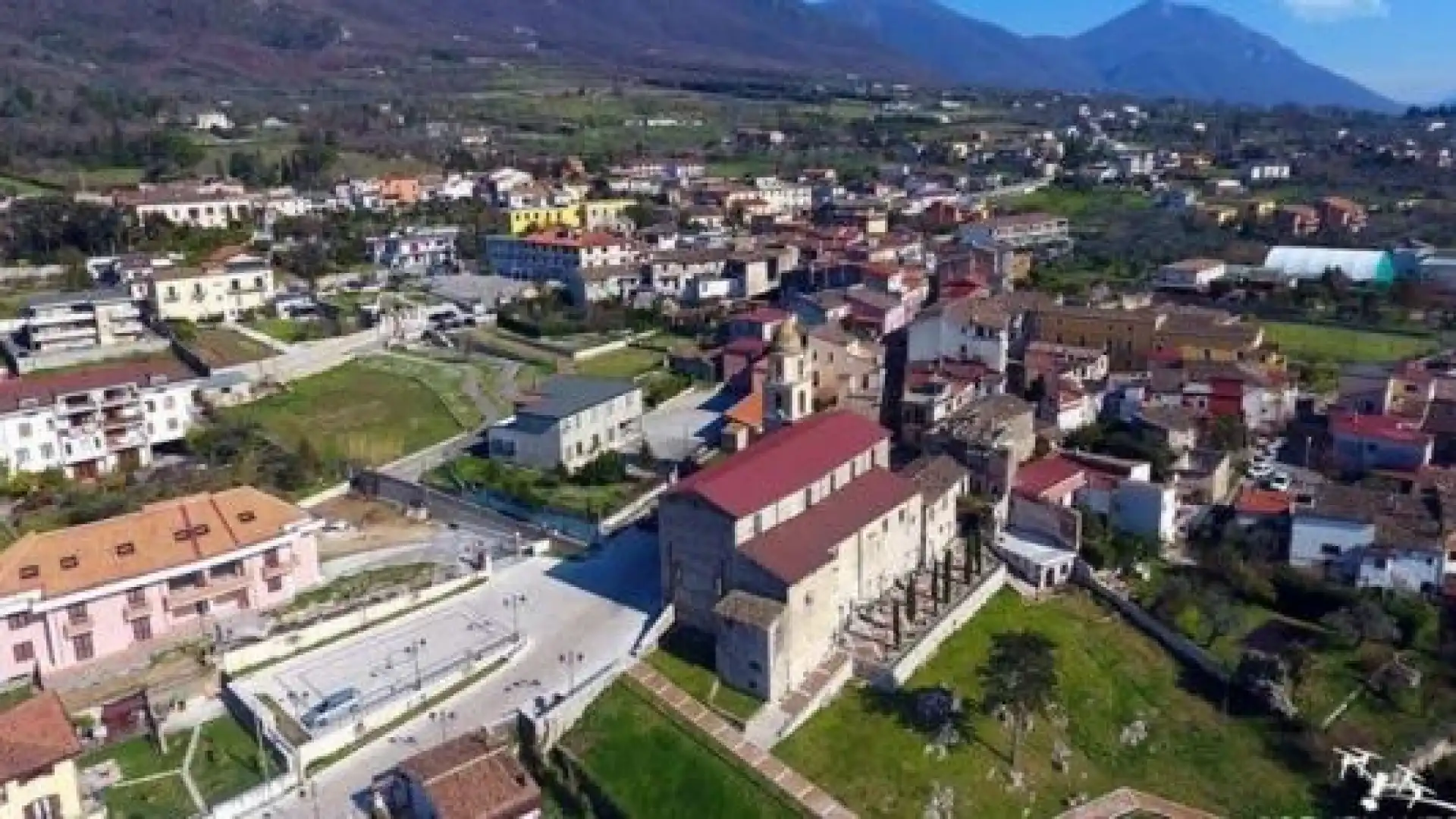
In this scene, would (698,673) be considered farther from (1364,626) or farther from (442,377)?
(442,377)

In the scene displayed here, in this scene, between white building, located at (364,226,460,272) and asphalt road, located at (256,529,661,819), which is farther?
white building, located at (364,226,460,272)

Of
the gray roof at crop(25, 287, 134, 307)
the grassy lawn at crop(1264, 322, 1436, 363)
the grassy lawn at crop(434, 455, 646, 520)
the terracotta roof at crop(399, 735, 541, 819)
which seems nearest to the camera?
the terracotta roof at crop(399, 735, 541, 819)

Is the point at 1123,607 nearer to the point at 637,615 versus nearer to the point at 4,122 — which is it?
the point at 637,615

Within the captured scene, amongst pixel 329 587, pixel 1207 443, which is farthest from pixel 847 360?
pixel 329 587

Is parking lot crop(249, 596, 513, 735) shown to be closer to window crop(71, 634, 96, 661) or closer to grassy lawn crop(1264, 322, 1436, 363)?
window crop(71, 634, 96, 661)

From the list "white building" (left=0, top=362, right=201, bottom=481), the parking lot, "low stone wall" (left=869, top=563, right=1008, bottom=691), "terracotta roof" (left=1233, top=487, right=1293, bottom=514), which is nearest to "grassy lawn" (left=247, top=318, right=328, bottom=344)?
"white building" (left=0, top=362, right=201, bottom=481)

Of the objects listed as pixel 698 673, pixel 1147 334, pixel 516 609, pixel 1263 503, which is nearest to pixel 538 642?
pixel 516 609
